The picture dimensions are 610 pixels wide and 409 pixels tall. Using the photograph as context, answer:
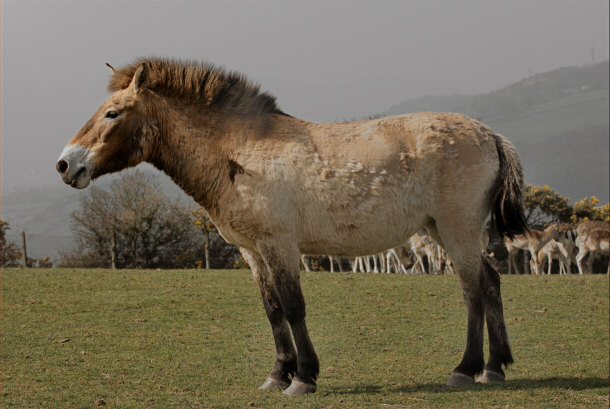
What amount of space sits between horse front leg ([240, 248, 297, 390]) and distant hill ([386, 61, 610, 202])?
80.4m

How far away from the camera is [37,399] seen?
6.03 meters

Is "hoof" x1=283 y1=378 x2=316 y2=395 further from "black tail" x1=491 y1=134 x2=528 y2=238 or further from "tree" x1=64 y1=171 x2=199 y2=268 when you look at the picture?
"tree" x1=64 y1=171 x2=199 y2=268

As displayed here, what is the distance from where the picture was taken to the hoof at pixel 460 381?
6.11 meters

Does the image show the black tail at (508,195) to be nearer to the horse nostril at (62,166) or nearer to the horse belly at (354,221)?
the horse belly at (354,221)

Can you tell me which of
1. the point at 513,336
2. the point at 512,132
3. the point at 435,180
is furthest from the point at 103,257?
the point at 512,132

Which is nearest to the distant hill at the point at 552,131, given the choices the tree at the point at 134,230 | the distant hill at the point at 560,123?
the distant hill at the point at 560,123

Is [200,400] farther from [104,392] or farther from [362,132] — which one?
[362,132]

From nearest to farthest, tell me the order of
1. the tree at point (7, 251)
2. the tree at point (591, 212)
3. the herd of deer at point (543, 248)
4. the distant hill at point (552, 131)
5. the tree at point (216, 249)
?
the herd of deer at point (543, 248) < the tree at point (7, 251) < the tree at point (216, 249) < the tree at point (591, 212) < the distant hill at point (552, 131)

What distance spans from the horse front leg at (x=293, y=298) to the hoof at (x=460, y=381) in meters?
1.38

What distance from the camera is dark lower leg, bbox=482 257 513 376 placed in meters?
6.38

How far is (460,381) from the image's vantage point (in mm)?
6121

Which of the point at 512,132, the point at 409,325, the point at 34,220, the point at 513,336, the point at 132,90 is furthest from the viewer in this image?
the point at 512,132

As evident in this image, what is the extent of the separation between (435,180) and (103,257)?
21506 mm

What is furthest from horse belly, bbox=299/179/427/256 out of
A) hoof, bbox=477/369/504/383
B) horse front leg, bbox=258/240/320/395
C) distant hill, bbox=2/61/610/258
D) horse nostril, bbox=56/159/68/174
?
distant hill, bbox=2/61/610/258
